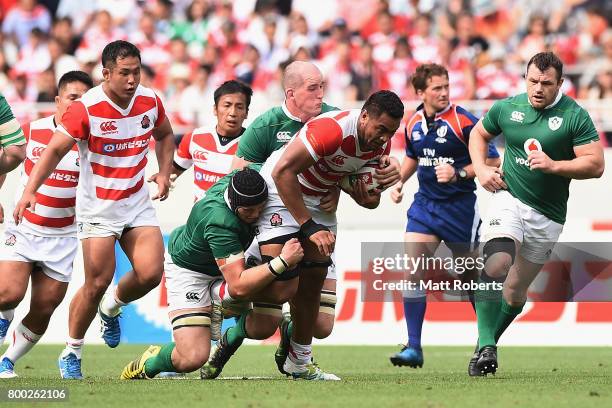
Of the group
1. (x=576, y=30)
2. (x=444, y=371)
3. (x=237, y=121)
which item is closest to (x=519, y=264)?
(x=444, y=371)

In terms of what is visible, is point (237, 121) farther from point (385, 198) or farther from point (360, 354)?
point (385, 198)

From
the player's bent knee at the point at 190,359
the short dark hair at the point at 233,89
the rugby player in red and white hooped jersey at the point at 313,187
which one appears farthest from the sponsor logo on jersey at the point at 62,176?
the player's bent knee at the point at 190,359

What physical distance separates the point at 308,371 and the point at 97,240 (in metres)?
2.01

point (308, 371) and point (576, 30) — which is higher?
point (576, 30)

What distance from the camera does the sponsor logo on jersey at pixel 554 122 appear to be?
386 inches

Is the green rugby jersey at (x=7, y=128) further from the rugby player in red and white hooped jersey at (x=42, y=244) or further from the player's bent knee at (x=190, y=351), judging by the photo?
the player's bent knee at (x=190, y=351)

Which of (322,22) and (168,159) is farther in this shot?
Result: (322,22)

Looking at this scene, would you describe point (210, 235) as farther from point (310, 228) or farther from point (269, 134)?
point (269, 134)

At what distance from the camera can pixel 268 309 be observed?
367 inches

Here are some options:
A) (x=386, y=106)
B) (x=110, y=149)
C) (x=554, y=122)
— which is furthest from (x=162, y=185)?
(x=554, y=122)

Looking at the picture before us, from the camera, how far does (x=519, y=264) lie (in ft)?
34.1

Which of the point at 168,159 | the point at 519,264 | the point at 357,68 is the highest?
the point at 357,68

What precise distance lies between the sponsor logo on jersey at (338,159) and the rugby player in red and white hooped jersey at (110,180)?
1.83 m

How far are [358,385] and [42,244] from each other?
3.25m
